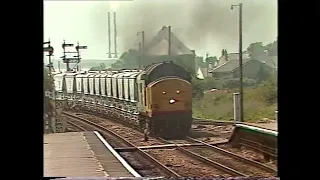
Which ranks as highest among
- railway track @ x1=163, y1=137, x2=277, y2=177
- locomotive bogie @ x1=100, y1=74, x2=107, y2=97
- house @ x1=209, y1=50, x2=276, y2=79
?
house @ x1=209, y1=50, x2=276, y2=79

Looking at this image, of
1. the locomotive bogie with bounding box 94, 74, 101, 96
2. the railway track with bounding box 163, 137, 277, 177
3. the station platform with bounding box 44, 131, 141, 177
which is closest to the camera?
the station platform with bounding box 44, 131, 141, 177

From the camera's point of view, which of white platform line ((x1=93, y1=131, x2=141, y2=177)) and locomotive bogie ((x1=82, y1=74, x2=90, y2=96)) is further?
locomotive bogie ((x1=82, y1=74, x2=90, y2=96))

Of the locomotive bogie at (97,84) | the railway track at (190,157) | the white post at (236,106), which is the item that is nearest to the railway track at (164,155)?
the railway track at (190,157)

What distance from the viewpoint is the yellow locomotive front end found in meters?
1.56

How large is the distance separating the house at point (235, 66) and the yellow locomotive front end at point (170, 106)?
0.47 ft

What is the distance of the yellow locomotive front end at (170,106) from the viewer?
1.56 meters

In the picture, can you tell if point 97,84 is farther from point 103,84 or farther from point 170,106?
point 170,106

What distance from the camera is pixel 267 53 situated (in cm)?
145

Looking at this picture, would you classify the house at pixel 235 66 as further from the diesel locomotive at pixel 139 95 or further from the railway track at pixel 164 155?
the railway track at pixel 164 155

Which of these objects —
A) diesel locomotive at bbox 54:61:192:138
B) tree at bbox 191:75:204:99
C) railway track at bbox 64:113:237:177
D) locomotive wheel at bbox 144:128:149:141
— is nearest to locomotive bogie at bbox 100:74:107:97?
diesel locomotive at bbox 54:61:192:138

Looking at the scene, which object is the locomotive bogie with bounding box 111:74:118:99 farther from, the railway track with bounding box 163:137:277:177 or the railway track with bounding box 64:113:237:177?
the railway track with bounding box 163:137:277:177

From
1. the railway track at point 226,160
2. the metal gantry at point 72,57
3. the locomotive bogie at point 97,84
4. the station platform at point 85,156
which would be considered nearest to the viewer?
the station platform at point 85,156
